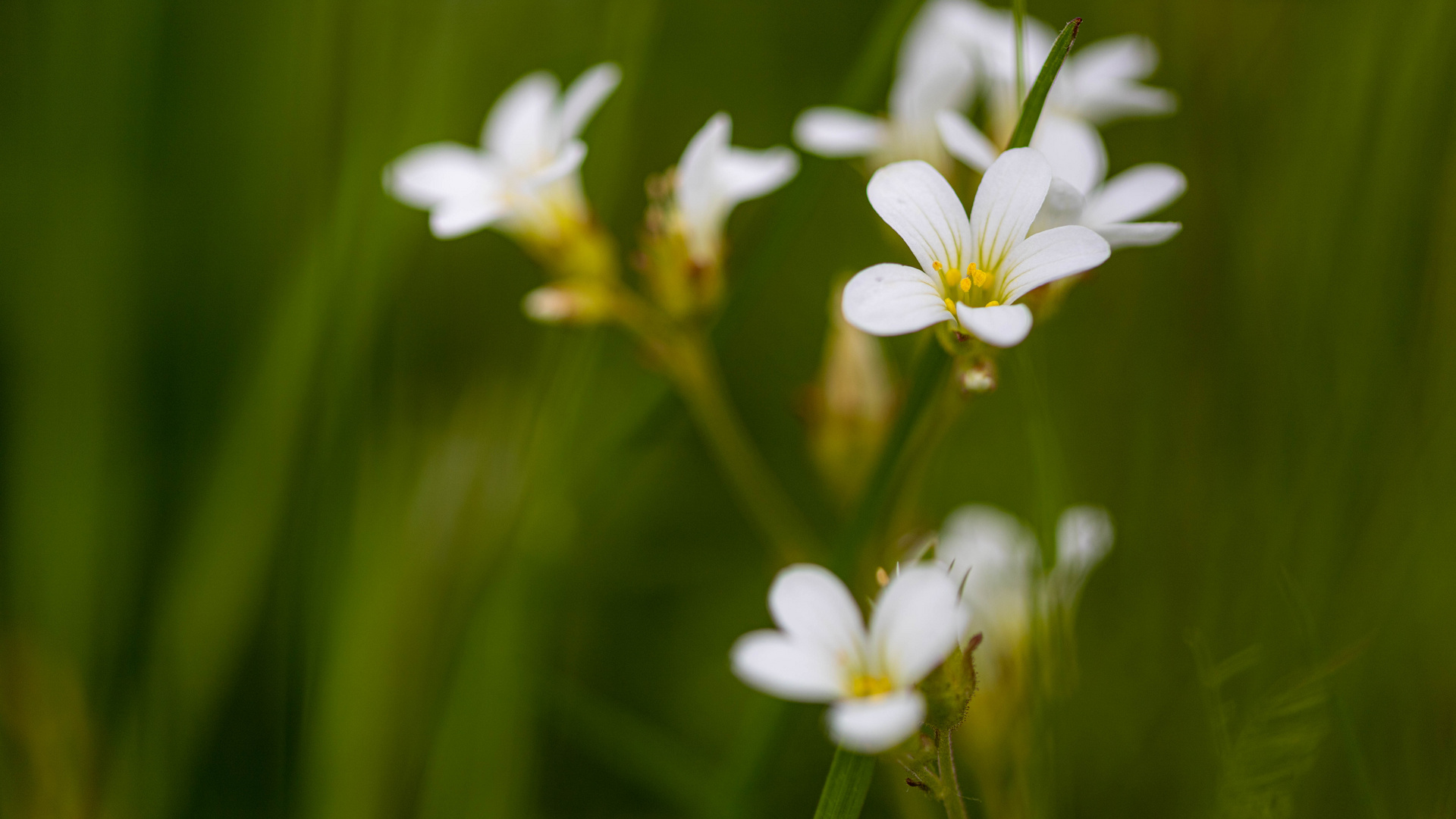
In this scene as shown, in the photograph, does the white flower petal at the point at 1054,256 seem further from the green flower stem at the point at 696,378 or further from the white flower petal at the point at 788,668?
the green flower stem at the point at 696,378

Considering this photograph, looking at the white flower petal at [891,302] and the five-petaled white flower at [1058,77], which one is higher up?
the five-petaled white flower at [1058,77]

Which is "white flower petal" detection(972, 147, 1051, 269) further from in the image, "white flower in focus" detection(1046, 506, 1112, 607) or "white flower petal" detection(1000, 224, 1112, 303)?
"white flower in focus" detection(1046, 506, 1112, 607)

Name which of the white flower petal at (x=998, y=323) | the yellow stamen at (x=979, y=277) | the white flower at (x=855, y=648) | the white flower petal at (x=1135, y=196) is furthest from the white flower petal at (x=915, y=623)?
the white flower petal at (x=1135, y=196)

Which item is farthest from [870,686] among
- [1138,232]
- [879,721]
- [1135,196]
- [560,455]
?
[560,455]

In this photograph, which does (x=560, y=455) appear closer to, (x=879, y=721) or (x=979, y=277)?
(x=979, y=277)

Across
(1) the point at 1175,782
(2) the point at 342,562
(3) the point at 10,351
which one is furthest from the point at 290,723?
(1) the point at 1175,782

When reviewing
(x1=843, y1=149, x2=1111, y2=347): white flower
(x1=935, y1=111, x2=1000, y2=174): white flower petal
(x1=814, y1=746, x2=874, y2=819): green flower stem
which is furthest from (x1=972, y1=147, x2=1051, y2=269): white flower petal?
(x1=814, y1=746, x2=874, y2=819): green flower stem

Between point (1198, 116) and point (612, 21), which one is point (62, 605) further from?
point (1198, 116)
